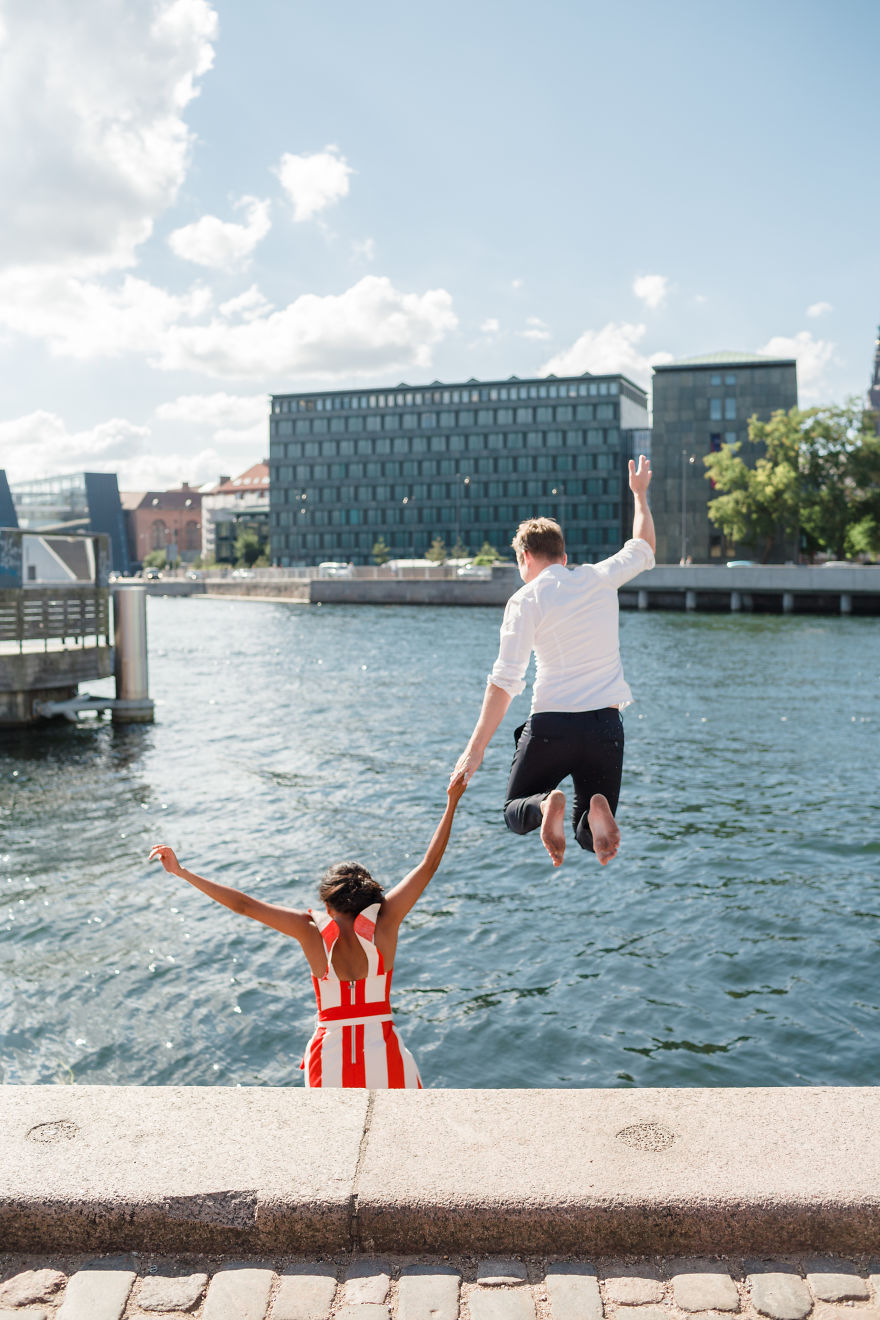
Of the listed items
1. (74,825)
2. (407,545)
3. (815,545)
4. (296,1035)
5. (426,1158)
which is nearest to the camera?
(426,1158)

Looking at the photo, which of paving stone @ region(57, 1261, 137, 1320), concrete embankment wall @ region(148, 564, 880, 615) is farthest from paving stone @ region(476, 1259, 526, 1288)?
concrete embankment wall @ region(148, 564, 880, 615)

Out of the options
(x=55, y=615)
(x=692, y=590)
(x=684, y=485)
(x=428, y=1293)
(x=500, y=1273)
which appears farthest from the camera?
(x=684, y=485)

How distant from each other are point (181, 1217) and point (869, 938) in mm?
10893

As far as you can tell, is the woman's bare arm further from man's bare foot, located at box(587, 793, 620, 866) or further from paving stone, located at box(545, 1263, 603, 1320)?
paving stone, located at box(545, 1263, 603, 1320)

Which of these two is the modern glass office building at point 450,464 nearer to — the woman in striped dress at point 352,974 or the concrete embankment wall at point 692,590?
the concrete embankment wall at point 692,590

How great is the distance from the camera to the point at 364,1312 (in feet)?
12.4

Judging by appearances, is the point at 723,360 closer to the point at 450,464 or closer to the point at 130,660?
the point at 450,464

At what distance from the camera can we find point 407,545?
156375 mm

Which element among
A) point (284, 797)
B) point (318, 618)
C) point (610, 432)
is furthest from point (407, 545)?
point (284, 797)

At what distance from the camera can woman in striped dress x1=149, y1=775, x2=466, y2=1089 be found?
575 cm

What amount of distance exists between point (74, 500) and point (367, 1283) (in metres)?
158

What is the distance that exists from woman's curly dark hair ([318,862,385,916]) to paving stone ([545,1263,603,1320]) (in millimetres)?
2136

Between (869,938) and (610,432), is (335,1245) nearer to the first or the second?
(869,938)

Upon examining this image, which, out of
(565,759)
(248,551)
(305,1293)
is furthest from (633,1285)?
(248,551)
